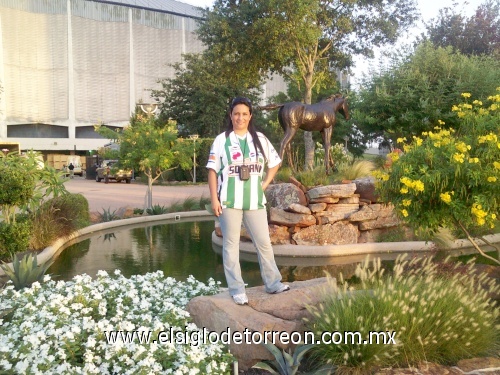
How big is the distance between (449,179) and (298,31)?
13944mm

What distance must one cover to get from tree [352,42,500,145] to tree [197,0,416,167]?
287 centimetres

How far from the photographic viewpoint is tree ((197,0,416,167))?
1830cm

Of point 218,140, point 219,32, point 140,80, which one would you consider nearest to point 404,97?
point 219,32

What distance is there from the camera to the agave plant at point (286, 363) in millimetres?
3928

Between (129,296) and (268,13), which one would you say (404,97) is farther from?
(129,296)

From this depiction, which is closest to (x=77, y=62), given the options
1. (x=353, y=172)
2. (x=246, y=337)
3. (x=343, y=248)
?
(x=353, y=172)

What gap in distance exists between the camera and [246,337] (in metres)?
4.27

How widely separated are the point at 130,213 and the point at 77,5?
164 ft

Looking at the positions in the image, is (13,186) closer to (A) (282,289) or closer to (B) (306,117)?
(B) (306,117)

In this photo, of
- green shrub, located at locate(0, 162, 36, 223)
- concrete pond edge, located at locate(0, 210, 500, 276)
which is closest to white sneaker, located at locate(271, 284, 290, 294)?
concrete pond edge, located at locate(0, 210, 500, 276)

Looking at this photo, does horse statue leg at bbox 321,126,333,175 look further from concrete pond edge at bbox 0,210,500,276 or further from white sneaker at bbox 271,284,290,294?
white sneaker at bbox 271,284,290,294

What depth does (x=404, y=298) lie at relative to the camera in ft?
13.9

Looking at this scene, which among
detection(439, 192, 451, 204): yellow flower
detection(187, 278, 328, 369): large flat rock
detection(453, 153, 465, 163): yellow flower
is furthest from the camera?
detection(439, 192, 451, 204): yellow flower

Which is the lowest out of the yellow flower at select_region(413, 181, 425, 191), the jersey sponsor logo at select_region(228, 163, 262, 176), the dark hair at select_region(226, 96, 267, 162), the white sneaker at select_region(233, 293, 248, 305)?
the white sneaker at select_region(233, 293, 248, 305)
